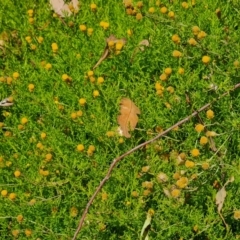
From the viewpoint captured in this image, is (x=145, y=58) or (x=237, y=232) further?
(x=145, y=58)

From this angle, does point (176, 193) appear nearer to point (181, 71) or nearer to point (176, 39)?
point (181, 71)

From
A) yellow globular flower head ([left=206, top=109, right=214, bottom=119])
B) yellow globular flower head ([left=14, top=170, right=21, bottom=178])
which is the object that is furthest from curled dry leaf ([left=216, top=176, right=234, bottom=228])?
yellow globular flower head ([left=14, top=170, right=21, bottom=178])

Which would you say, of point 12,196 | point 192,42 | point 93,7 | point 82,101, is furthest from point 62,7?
point 12,196

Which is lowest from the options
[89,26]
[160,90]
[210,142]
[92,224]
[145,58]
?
[92,224]

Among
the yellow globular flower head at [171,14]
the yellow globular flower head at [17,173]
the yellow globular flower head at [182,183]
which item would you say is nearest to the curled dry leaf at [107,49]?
the yellow globular flower head at [171,14]

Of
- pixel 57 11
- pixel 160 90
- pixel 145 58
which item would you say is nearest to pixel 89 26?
pixel 57 11

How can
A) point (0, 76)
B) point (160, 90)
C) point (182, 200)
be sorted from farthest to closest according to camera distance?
point (0, 76) → point (160, 90) → point (182, 200)

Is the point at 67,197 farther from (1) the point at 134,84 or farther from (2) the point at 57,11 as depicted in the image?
(2) the point at 57,11
